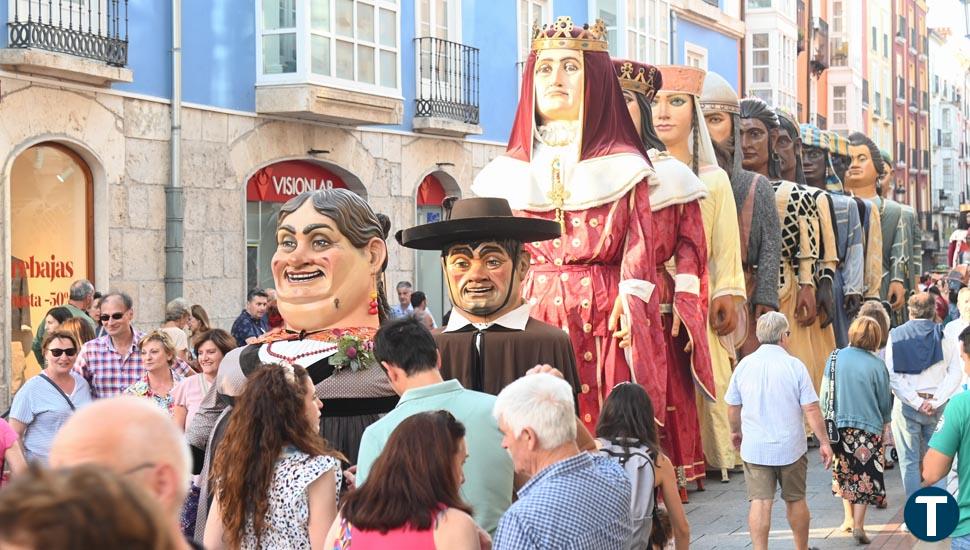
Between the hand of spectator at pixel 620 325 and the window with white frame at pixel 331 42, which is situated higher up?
the window with white frame at pixel 331 42

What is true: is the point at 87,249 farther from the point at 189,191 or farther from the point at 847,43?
the point at 847,43

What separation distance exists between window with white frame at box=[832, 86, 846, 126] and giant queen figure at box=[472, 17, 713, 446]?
46.2 m

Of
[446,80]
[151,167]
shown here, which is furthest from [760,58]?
[151,167]

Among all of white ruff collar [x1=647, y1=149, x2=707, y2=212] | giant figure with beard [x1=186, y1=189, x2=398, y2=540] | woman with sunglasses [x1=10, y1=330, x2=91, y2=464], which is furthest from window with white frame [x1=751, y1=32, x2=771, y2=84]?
giant figure with beard [x1=186, y1=189, x2=398, y2=540]

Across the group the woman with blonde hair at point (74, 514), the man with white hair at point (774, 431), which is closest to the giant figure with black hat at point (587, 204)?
the man with white hair at point (774, 431)

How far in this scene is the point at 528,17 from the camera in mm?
23844

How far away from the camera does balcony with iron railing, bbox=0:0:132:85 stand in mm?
13734

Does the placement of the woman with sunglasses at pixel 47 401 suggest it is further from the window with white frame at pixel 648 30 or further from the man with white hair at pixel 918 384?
the window with white frame at pixel 648 30

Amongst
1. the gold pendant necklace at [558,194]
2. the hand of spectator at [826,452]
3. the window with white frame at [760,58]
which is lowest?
the hand of spectator at [826,452]

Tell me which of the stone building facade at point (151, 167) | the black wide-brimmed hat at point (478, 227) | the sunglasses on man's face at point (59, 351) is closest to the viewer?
the black wide-brimmed hat at point (478, 227)

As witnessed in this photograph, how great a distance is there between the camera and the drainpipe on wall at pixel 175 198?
51.9 ft

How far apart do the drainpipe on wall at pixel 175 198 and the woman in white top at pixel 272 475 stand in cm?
1153

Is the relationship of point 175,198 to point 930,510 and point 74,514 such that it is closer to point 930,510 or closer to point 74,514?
point 930,510

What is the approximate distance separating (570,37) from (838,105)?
46829 mm
